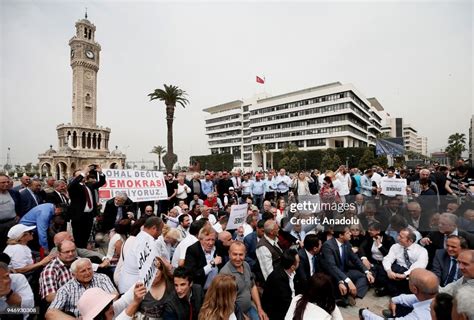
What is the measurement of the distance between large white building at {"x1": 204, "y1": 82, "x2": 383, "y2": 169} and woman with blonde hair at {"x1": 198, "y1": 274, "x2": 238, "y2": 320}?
69.1 metres

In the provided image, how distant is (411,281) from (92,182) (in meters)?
7.32

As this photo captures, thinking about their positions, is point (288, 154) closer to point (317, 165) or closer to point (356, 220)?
point (317, 165)

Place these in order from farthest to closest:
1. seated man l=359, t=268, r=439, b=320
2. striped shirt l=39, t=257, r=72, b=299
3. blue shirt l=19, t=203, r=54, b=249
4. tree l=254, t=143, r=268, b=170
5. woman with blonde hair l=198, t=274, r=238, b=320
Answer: tree l=254, t=143, r=268, b=170 < blue shirt l=19, t=203, r=54, b=249 < striped shirt l=39, t=257, r=72, b=299 < seated man l=359, t=268, r=439, b=320 < woman with blonde hair l=198, t=274, r=238, b=320

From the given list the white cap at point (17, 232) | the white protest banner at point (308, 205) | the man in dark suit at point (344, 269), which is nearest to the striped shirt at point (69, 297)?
the white cap at point (17, 232)

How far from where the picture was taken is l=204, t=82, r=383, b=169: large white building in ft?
223

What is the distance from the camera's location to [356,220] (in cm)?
619

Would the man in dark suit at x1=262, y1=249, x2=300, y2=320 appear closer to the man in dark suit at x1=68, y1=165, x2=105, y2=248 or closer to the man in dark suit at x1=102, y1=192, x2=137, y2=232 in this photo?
the man in dark suit at x1=102, y1=192, x2=137, y2=232

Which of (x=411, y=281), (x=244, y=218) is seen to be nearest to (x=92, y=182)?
(x=244, y=218)

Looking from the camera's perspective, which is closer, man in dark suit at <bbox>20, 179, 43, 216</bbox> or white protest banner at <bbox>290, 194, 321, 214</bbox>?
man in dark suit at <bbox>20, 179, 43, 216</bbox>

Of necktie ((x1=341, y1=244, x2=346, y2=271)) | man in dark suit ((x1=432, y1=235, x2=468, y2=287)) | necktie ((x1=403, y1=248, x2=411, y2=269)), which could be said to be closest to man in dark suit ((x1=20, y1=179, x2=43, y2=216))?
necktie ((x1=341, y1=244, x2=346, y2=271))

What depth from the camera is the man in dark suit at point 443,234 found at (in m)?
4.61

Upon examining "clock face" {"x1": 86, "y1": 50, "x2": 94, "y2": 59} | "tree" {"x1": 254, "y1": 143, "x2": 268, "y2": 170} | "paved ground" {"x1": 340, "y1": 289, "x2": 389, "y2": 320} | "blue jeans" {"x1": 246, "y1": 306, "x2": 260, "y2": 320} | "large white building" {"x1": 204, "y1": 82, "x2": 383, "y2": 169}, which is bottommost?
"paved ground" {"x1": 340, "y1": 289, "x2": 389, "y2": 320}

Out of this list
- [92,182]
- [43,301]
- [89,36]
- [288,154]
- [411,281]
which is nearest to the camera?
[411,281]

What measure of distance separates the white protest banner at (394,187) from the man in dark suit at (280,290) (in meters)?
5.94
